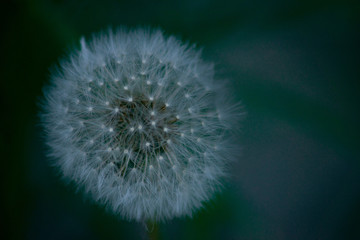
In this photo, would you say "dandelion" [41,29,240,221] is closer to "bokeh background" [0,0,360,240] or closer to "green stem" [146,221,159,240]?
"green stem" [146,221,159,240]

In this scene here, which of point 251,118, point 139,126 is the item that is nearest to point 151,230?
point 139,126

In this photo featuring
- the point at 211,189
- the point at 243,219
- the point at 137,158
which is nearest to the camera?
the point at 137,158

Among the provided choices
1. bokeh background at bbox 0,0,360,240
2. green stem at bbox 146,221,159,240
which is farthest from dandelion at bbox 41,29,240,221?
bokeh background at bbox 0,0,360,240

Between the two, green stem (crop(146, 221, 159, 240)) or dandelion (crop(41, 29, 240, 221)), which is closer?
dandelion (crop(41, 29, 240, 221))

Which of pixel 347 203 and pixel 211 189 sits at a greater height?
pixel 211 189

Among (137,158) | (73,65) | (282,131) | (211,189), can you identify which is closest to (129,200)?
(137,158)

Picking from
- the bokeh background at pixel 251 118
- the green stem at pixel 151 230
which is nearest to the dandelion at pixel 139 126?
the green stem at pixel 151 230

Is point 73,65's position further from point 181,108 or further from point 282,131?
point 282,131
